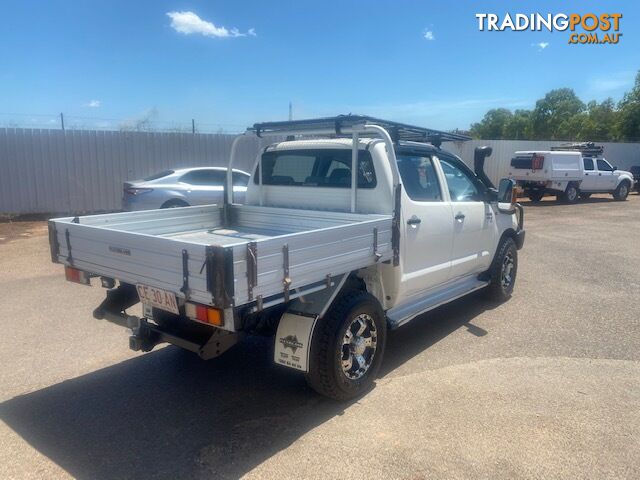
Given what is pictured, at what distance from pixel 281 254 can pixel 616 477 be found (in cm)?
236

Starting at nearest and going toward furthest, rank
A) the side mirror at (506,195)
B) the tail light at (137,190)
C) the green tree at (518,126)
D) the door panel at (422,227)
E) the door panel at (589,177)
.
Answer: the door panel at (422,227) → the side mirror at (506,195) → the tail light at (137,190) → the door panel at (589,177) → the green tree at (518,126)

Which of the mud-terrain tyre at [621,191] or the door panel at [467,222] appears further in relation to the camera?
the mud-terrain tyre at [621,191]

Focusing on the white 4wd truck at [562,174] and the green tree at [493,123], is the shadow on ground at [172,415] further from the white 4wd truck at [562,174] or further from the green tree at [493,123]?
the green tree at [493,123]

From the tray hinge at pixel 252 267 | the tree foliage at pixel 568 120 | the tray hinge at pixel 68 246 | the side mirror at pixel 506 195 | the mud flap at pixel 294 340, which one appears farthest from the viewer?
the tree foliage at pixel 568 120

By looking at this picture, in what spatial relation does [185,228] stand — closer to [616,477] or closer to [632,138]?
[616,477]

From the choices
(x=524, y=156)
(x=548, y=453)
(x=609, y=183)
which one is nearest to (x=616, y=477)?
(x=548, y=453)

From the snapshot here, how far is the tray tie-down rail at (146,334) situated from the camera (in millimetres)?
3318

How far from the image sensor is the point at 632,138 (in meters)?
39.2

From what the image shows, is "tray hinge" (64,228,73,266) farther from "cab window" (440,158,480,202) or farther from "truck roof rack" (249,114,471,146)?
"cab window" (440,158,480,202)

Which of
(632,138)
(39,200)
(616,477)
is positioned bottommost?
(616,477)

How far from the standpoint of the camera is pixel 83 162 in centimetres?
1404

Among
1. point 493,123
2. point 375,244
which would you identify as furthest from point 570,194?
point 493,123

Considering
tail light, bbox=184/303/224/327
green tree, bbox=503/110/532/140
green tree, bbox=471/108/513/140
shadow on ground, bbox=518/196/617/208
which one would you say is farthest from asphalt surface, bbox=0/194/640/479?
green tree, bbox=471/108/513/140

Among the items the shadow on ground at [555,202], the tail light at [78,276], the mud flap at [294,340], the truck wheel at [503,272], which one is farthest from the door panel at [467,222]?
the shadow on ground at [555,202]
